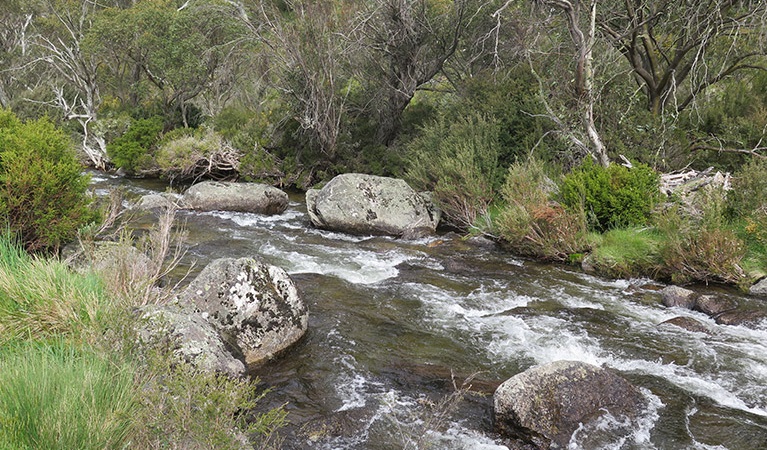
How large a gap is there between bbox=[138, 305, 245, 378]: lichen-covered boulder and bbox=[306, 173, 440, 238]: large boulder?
7.26 m

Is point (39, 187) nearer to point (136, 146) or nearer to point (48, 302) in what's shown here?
point (48, 302)

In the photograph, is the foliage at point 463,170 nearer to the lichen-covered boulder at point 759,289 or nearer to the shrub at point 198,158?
the lichen-covered boulder at point 759,289

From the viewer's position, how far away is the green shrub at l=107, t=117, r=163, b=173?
66.9 feet

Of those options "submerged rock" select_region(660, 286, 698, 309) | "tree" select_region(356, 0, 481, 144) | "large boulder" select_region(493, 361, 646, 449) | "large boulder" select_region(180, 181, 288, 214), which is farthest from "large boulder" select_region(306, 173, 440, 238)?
"large boulder" select_region(493, 361, 646, 449)

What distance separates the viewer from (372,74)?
59.2 ft

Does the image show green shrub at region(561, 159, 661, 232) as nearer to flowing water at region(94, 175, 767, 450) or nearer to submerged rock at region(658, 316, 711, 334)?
flowing water at region(94, 175, 767, 450)

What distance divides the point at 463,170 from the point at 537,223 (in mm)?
2515

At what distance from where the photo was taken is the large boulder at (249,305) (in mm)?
6055

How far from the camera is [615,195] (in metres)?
Answer: 10.1

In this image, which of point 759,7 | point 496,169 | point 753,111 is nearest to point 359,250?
point 496,169

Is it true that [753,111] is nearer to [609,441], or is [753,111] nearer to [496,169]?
[496,169]

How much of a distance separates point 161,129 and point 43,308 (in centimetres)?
1849

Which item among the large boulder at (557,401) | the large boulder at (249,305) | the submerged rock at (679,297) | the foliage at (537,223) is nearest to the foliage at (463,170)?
the foliage at (537,223)

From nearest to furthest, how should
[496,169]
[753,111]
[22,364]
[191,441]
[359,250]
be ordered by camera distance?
[191,441] < [22,364] < [359,250] < [496,169] < [753,111]
